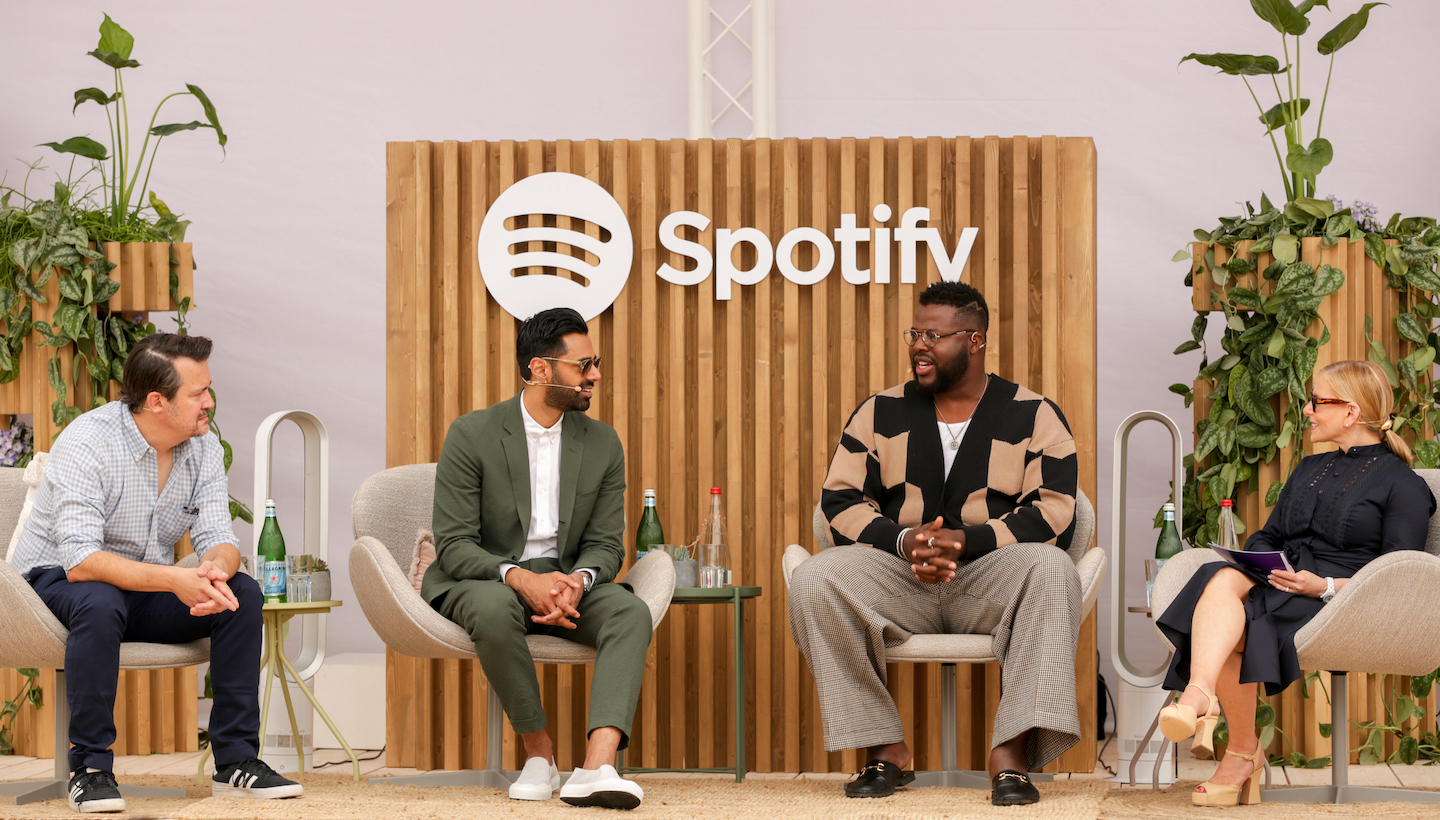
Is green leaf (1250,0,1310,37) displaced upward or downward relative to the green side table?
upward

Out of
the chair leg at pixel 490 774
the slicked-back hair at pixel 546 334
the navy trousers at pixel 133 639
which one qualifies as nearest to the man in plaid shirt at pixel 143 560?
the navy trousers at pixel 133 639

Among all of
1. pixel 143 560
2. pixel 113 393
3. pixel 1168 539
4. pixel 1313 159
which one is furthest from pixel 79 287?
pixel 1313 159

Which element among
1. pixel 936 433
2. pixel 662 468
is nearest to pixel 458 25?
pixel 662 468

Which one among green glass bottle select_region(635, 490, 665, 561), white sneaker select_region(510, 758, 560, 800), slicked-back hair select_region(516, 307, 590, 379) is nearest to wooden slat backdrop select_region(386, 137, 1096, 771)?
green glass bottle select_region(635, 490, 665, 561)

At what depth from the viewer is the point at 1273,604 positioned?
10.5 ft

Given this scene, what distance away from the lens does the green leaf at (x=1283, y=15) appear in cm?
432

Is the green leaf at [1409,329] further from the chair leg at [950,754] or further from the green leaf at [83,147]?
the green leaf at [83,147]

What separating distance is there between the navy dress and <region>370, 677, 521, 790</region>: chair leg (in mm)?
1777

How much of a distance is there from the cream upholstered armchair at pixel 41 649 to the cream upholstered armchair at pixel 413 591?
0.45 metres

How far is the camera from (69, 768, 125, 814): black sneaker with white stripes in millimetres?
3008

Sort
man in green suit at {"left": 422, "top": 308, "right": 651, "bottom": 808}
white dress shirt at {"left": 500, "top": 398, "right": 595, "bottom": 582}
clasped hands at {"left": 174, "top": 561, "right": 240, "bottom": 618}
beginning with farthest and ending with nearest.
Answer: white dress shirt at {"left": 500, "top": 398, "right": 595, "bottom": 582} < man in green suit at {"left": 422, "top": 308, "right": 651, "bottom": 808} < clasped hands at {"left": 174, "top": 561, "right": 240, "bottom": 618}

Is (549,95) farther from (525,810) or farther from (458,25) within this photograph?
(525,810)

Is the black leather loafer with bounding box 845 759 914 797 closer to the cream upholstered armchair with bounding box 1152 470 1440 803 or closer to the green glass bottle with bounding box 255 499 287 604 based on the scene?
the cream upholstered armchair with bounding box 1152 470 1440 803

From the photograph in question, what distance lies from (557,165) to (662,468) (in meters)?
1.10
